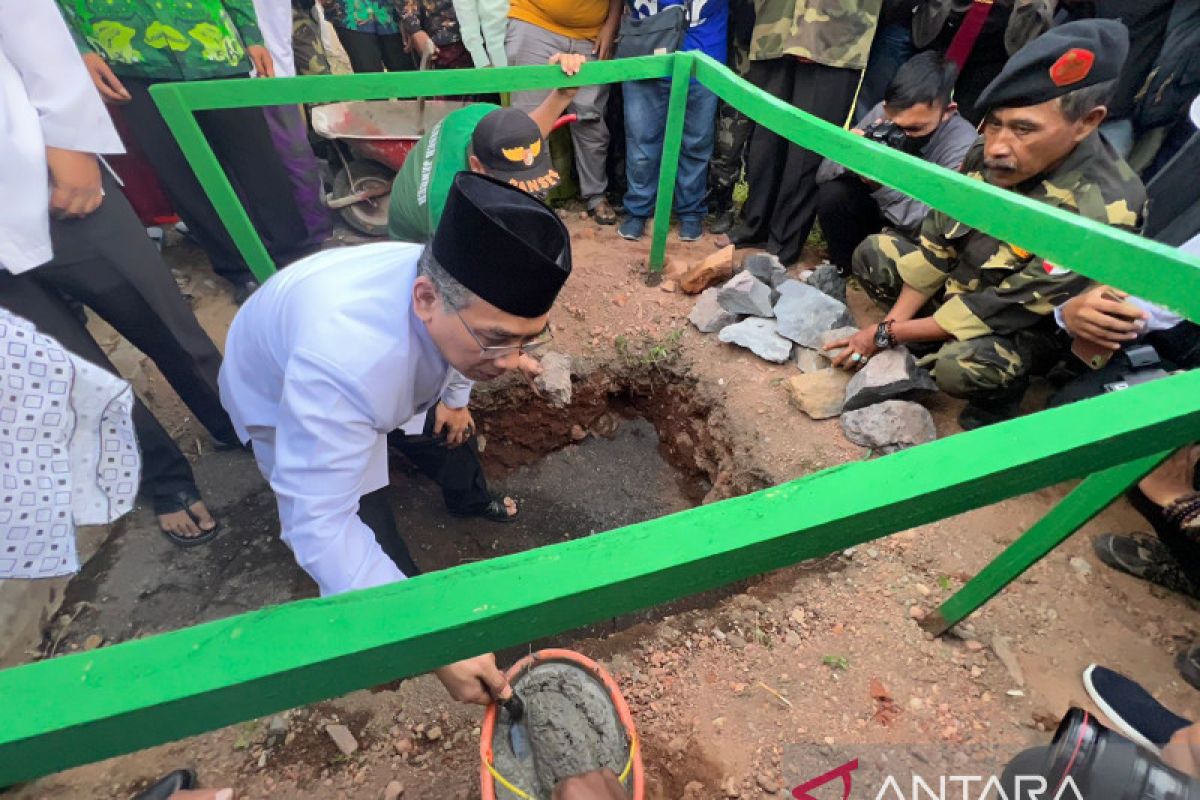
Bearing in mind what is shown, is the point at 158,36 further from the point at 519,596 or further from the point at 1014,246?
the point at 1014,246

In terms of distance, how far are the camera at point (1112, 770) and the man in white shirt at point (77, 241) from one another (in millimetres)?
2781

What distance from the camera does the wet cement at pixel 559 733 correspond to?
1.47m

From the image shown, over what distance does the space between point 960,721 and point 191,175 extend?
401 centimetres

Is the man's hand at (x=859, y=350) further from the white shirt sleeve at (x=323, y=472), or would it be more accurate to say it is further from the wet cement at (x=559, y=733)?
the white shirt sleeve at (x=323, y=472)

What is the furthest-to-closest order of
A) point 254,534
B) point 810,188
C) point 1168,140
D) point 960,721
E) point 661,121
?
point 661,121, point 810,188, point 1168,140, point 254,534, point 960,721

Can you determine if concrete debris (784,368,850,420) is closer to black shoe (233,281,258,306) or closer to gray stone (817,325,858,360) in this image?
gray stone (817,325,858,360)

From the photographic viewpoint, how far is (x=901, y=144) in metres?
3.04

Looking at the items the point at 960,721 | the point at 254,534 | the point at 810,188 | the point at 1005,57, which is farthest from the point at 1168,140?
the point at 254,534

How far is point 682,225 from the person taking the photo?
4105 millimetres

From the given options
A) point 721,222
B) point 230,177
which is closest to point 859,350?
point 721,222

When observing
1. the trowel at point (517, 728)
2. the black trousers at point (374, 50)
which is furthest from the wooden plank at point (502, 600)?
the black trousers at point (374, 50)

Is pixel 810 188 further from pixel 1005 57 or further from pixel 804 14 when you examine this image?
pixel 1005 57

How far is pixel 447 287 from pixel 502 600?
2.96ft

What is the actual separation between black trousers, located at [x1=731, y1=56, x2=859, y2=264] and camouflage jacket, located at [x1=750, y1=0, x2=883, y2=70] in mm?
94
